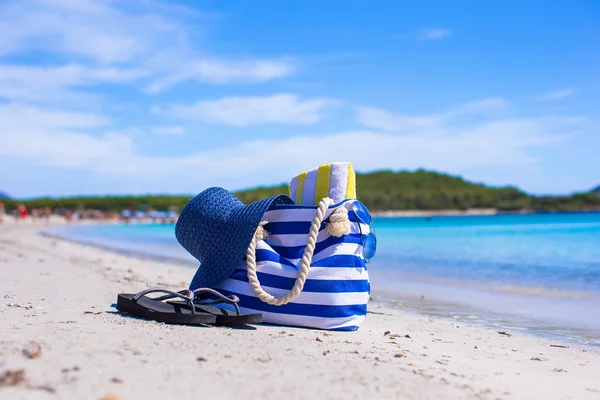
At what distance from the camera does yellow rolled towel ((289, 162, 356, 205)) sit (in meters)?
4.79

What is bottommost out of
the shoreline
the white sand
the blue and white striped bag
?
the shoreline

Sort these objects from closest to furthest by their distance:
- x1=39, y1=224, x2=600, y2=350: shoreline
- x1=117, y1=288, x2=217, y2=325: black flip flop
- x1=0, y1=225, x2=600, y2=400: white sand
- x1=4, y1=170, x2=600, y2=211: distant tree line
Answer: x1=0, y1=225, x2=600, y2=400: white sand, x1=117, y1=288, x2=217, y2=325: black flip flop, x1=39, y1=224, x2=600, y2=350: shoreline, x1=4, y1=170, x2=600, y2=211: distant tree line

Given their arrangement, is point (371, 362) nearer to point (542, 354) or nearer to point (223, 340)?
point (223, 340)

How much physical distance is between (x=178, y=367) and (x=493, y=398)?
1607mm

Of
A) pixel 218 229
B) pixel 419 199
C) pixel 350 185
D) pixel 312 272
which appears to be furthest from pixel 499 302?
pixel 419 199

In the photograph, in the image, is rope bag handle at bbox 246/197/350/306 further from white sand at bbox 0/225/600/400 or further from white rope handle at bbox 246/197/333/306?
white sand at bbox 0/225/600/400

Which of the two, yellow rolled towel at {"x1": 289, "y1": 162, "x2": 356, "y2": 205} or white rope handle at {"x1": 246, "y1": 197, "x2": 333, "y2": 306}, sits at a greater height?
yellow rolled towel at {"x1": 289, "y1": 162, "x2": 356, "y2": 205}

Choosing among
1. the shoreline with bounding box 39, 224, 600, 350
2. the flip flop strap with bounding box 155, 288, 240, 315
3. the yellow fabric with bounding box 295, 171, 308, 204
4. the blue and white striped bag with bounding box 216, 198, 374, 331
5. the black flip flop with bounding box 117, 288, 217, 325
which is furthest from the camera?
the shoreline with bounding box 39, 224, 600, 350

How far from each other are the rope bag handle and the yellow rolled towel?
0.83 ft

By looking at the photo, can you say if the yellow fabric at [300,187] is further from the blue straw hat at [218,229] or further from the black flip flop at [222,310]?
the black flip flop at [222,310]

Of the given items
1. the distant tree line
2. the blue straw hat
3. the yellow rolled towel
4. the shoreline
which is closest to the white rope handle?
the blue straw hat

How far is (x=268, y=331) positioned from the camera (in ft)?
14.0

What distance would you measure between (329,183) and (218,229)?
1.00m

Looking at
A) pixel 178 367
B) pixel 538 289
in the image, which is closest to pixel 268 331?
pixel 178 367
